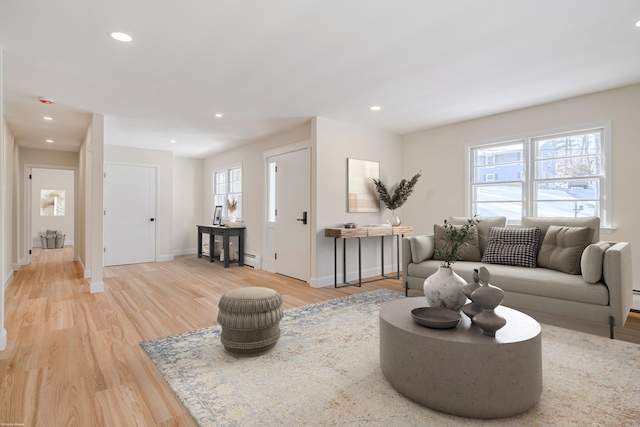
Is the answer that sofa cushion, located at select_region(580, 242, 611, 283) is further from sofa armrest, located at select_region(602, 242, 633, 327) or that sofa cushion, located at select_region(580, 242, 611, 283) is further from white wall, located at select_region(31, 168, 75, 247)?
white wall, located at select_region(31, 168, 75, 247)

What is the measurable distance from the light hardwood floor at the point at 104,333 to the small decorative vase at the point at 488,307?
61.6 inches

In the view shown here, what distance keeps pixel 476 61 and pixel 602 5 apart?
908 millimetres

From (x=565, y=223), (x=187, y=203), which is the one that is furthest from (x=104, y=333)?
(x=187, y=203)

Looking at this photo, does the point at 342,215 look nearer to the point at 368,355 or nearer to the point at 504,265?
the point at 504,265

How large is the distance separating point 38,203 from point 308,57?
34.5 feet

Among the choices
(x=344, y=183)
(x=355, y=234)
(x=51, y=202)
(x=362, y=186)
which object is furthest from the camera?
(x=51, y=202)

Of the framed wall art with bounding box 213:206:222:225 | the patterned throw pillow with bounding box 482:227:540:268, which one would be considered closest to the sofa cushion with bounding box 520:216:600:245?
the patterned throw pillow with bounding box 482:227:540:268

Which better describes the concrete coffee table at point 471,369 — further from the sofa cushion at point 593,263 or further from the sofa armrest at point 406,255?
the sofa armrest at point 406,255

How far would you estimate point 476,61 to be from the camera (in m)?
2.95

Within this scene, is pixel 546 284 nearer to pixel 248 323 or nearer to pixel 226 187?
pixel 248 323

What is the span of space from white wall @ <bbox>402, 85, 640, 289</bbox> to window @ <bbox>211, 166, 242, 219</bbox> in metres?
3.36

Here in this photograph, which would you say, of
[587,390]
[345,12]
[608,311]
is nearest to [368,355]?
[587,390]

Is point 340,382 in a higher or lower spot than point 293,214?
lower

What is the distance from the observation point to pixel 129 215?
669cm
